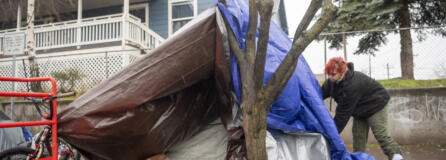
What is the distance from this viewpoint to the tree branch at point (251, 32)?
1.81m

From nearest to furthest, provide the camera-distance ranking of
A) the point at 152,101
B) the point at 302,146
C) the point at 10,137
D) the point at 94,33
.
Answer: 1. the point at 152,101
2. the point at 302,146
3. the point at 10,137
4. the point at 94,33

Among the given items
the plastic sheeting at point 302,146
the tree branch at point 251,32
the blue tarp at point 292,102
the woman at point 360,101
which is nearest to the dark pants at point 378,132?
the woman at point 360,101

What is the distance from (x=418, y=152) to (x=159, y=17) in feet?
31.8

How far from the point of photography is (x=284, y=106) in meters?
2.41

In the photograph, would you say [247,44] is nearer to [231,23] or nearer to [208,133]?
[231,23]

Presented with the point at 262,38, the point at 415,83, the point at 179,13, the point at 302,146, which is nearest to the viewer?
the point at 262,38

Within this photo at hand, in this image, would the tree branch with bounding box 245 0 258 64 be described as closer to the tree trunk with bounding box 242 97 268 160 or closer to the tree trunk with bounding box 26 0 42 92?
the tree trunk with bounding box 242 97 268 160

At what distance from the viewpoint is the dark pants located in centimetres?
295

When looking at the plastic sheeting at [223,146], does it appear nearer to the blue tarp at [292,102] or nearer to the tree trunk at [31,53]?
the blue tarp at [292,102]

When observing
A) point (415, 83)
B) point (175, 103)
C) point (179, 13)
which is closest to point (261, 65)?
point (175, 103)

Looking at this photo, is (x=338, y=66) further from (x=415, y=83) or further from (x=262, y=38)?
(x=415, y=83)

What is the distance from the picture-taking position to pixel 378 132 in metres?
2.99

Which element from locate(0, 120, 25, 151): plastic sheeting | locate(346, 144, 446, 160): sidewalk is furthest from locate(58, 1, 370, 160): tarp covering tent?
locate(346, 144, 446, 160): sidewalk

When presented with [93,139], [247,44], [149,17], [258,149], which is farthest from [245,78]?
[149,17]
